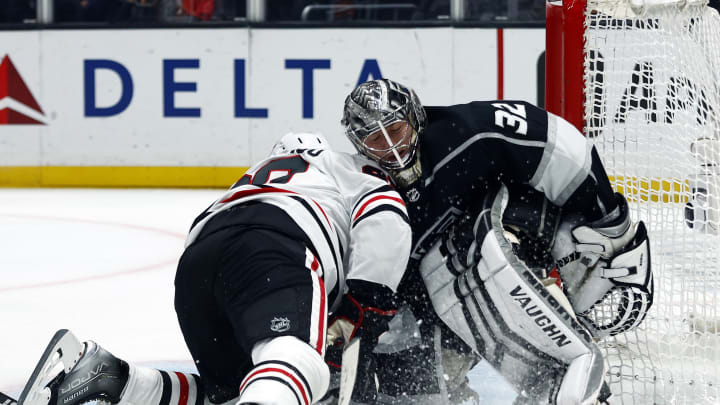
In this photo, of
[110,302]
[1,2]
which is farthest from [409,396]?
[1,2]

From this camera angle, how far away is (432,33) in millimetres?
6305

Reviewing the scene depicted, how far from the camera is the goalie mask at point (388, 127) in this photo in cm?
192

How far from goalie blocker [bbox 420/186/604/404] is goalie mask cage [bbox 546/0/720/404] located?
302 millimetres

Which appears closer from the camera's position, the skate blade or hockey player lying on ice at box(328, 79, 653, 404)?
the skate blade

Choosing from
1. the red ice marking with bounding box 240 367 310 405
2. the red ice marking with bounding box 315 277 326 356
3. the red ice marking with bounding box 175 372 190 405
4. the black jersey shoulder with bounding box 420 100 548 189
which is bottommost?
the red ice marking with bounding box 175 372 190 405

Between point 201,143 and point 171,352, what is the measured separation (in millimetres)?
4124

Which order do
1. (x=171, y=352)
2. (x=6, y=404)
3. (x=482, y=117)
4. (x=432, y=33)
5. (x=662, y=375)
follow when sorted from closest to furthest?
(x=6, y=404) < (x=482, y=117) < (x=662, y=375) < (x=171, y=352) < (x=432, y=33)

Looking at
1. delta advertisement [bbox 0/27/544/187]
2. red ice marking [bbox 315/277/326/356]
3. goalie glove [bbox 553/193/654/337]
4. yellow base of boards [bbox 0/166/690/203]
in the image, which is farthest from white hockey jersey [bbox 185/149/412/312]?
yellow base of boards [bbox 0/166/690/203]

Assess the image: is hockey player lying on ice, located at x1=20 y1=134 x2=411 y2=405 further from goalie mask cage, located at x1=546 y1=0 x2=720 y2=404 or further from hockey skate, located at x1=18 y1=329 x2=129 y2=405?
goalie mask cage, located at x1=546 y1=0 x2=720 y2=404

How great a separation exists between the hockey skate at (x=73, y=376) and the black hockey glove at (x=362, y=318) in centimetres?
42

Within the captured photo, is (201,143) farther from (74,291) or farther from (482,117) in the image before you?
(482,117)

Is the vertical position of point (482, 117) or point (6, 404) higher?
point (482, 117)

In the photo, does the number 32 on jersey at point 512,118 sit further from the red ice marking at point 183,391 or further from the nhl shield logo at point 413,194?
the red ice marking at point 183,391

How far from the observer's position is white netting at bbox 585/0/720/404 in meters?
2.13
